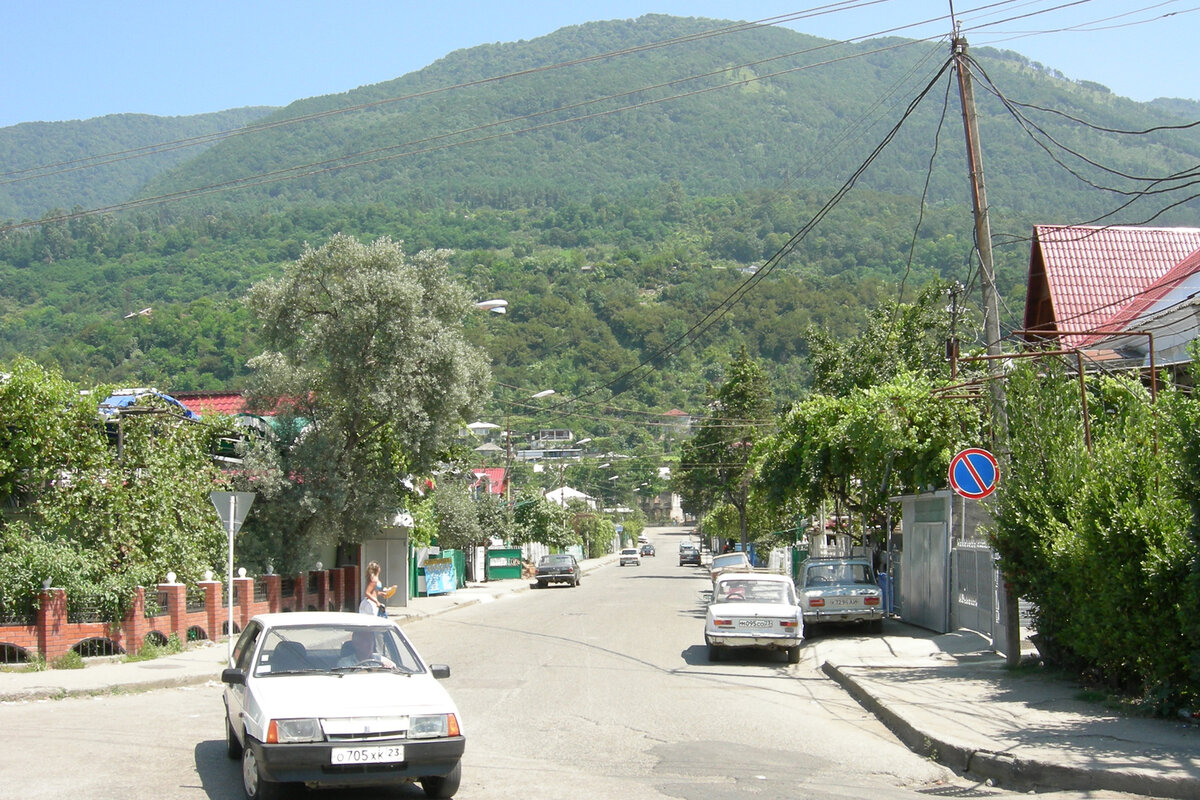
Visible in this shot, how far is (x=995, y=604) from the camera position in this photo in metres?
17.5

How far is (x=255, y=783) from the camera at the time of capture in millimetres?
7938

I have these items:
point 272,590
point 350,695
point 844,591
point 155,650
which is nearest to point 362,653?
point 350,695

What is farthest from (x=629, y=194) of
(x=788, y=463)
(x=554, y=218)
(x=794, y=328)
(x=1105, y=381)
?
(x=1105, y=381)

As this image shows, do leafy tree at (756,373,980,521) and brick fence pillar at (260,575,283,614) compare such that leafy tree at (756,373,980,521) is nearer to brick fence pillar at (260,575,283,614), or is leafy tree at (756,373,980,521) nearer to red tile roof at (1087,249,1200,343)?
red tile roof at (1087,249,1200,343)

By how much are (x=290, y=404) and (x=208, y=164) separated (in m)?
159

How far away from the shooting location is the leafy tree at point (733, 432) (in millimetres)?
63250

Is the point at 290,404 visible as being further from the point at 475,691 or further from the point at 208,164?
the point at 208,164

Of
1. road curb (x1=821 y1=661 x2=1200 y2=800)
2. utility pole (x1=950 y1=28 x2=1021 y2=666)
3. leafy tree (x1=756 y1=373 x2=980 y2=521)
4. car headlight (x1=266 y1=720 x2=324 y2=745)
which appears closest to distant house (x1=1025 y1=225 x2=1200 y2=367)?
leafy tree (x1=756 y1=373 x2=980 y2=521)

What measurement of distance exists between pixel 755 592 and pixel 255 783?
482 inches

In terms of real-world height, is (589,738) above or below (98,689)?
→ above

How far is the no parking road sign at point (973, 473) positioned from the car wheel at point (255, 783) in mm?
11581

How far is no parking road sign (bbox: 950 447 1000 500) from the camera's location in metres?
16.5

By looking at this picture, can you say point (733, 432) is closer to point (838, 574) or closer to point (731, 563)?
point (731, 563)

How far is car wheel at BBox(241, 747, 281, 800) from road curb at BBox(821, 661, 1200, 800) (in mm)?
5838
